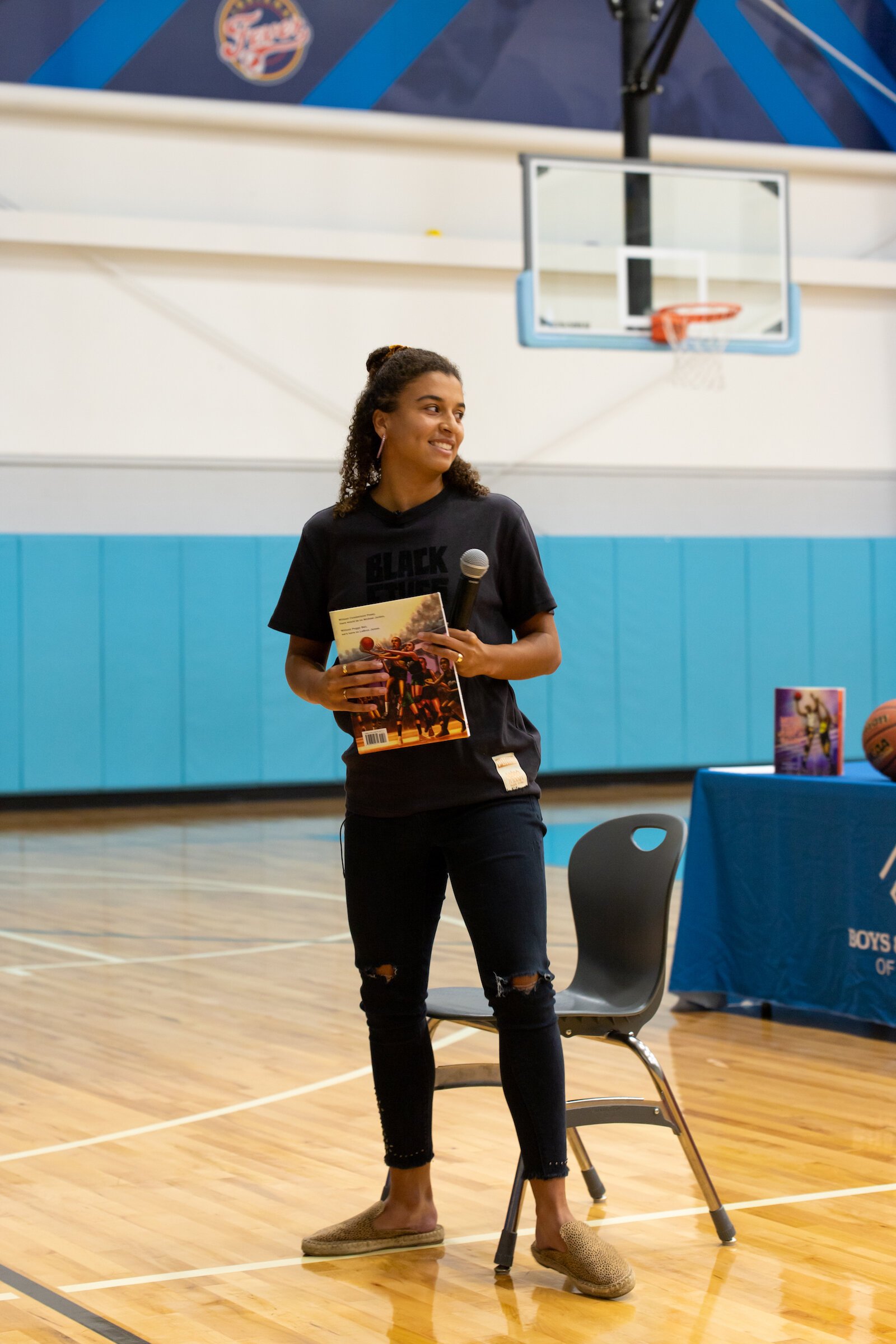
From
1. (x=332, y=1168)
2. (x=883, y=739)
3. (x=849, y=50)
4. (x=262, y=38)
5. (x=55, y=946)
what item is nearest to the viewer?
(x=332, y=1168)

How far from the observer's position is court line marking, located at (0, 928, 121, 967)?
6.04 meters

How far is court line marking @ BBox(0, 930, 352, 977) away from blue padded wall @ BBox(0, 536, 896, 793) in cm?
537

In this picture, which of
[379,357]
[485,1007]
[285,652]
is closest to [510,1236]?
[485,1007]

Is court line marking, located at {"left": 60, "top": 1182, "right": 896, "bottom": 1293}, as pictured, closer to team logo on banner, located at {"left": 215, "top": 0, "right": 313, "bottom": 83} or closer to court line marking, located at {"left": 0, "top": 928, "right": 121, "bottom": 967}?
court line marking, located at {"left": 0, "top": 928, "right": 121, "bottom": 967}

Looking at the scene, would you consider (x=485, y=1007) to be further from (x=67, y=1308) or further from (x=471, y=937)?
(x=67, y=1308)

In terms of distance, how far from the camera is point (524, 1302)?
2.66 metres

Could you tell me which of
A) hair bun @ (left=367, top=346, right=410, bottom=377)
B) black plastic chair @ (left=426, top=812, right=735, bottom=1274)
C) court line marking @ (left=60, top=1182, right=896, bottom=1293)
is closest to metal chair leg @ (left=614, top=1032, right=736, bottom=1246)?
black plastic chair @ (left=426, top=812, right=735, bottom=1274)

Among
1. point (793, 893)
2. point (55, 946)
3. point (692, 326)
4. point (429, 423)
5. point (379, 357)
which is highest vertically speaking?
point (692, 326)

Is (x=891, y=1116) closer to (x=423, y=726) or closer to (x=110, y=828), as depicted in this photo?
(x=423, y=726)

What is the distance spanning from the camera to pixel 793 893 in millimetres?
4770

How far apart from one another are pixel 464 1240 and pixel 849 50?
12.0 meters

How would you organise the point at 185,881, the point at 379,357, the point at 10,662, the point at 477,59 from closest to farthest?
the point at 379,357
the point at 185,881
the point at 10,662
the point at 477,59

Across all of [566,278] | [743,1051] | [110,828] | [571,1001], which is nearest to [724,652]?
[566,278]

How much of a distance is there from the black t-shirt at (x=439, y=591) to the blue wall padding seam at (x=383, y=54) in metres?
9.73
